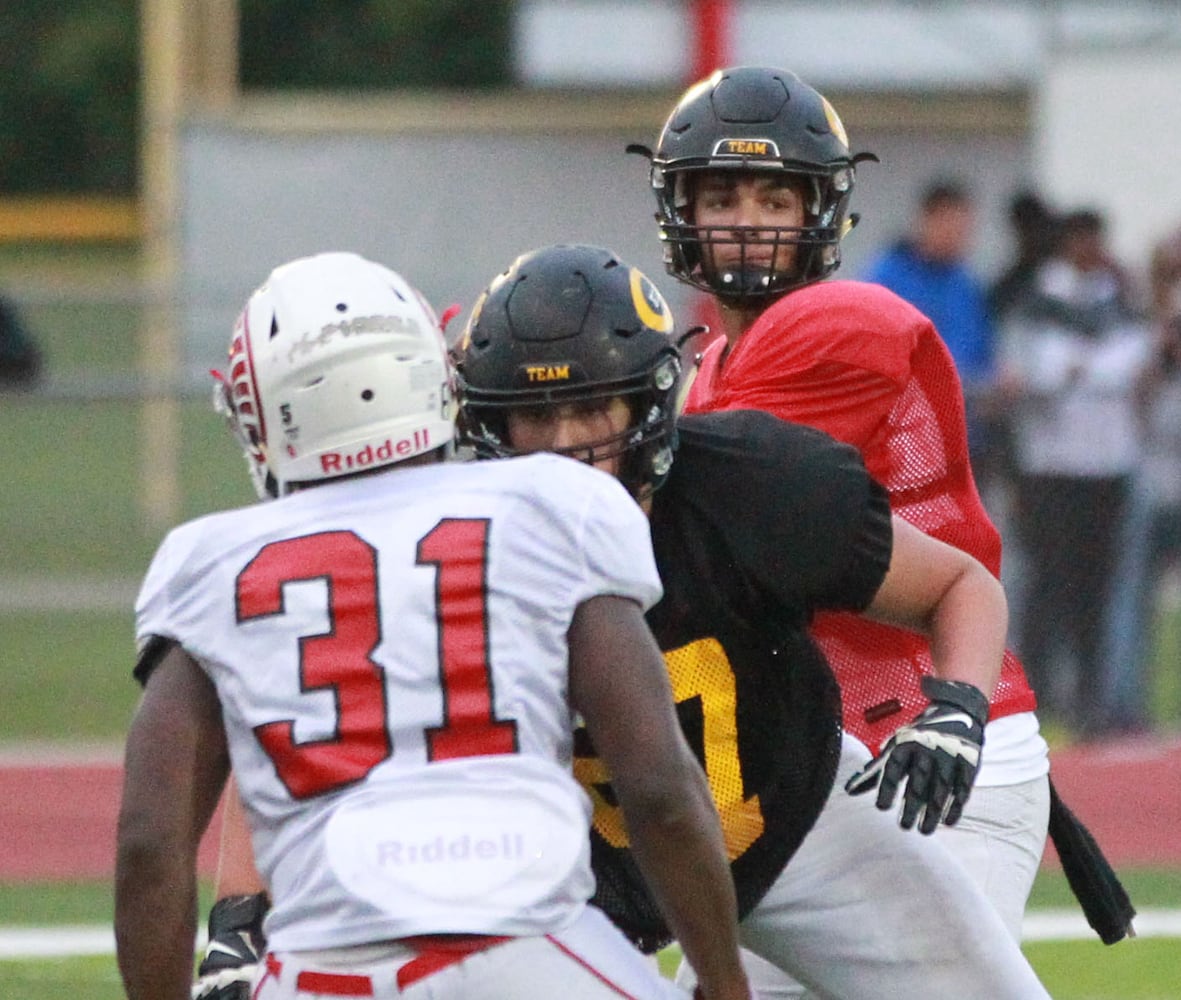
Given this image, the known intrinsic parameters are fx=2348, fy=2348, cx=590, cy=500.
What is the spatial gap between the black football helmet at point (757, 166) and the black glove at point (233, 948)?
123 cm

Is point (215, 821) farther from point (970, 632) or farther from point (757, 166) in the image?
point (970, 632)

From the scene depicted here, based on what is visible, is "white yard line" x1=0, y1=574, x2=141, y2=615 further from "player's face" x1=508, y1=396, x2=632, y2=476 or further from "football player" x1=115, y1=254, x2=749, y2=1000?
"football player" x1=115, y1=254, x2=749, y2=1000

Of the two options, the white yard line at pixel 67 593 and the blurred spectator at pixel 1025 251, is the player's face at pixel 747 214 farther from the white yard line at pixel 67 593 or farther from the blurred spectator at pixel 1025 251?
the white yard line at pixel 67 593

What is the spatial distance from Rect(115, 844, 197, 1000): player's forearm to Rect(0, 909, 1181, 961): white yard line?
351 centimetres

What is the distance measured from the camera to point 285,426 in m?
2.72

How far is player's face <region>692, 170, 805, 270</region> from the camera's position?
3656 mm

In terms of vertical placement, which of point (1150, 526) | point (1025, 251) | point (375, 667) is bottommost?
point (1150, 526)

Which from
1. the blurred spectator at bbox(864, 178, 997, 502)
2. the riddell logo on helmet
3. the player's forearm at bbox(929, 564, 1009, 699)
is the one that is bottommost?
the blurred spectator at bbox(864, 178, 997, 502)

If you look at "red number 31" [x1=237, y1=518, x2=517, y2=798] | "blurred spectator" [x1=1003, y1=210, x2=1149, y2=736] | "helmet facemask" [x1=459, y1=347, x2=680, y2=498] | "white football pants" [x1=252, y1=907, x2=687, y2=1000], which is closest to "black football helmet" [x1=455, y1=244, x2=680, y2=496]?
"helmet facemask" [x1=459, y1=347, x2=680, y2=498]

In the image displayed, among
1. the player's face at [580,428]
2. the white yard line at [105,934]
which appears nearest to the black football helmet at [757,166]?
the player's face at [580,428]

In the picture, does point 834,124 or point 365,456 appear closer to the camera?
point 365,456

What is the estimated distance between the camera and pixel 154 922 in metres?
2.64

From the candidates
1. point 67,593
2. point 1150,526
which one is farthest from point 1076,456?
point 67,593

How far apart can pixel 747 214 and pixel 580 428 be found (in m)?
0.76
